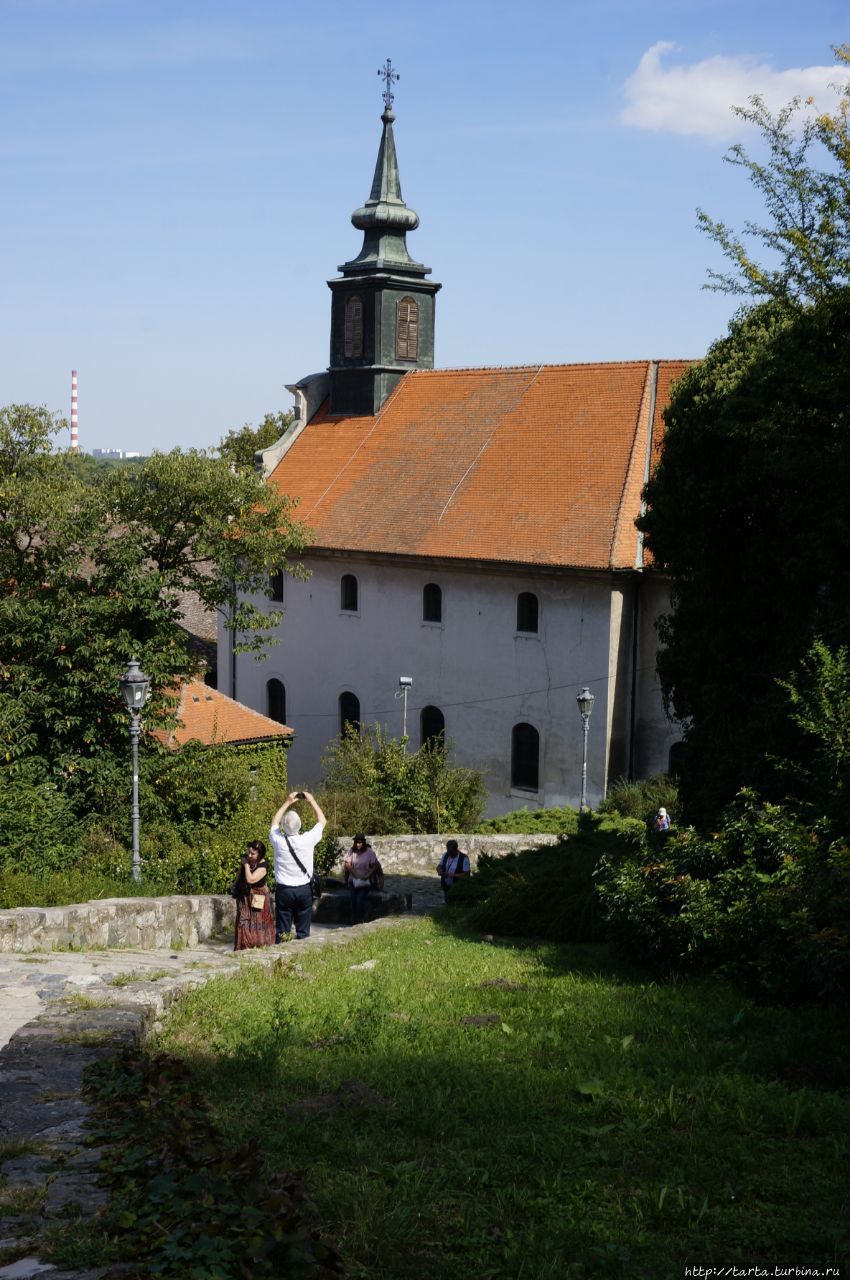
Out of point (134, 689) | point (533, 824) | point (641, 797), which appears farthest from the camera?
point (641, 797)

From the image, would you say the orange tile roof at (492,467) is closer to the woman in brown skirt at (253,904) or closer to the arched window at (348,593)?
the arched window at (348,593)

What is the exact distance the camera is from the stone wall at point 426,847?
23.4 metres

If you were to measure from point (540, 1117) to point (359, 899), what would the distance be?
1066 centimetres

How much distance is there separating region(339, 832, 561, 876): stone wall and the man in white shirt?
9921mm

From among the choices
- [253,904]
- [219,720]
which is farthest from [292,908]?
[219,720]

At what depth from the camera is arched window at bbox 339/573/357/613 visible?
118 feet

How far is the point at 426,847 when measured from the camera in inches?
959

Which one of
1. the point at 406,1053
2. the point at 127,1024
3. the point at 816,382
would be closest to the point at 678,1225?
the point at 406,1053

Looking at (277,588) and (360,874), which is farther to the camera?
(277,588)

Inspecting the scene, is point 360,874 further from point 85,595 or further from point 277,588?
point 277,588

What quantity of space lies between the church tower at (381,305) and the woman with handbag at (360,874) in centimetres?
2470

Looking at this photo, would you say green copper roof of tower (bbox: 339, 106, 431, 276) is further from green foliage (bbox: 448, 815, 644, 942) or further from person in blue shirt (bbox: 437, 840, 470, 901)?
green foliage (bbox: 448, 815, 644, 942)

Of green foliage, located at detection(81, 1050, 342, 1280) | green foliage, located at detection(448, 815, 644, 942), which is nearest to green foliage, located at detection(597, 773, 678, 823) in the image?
green foliage, located at detection(448, 815, 644, 942)

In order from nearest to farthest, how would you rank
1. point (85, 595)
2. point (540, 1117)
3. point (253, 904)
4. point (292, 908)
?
point (540, 1117) < point (253, 904) < point (292, 908) < point (85, 595)
